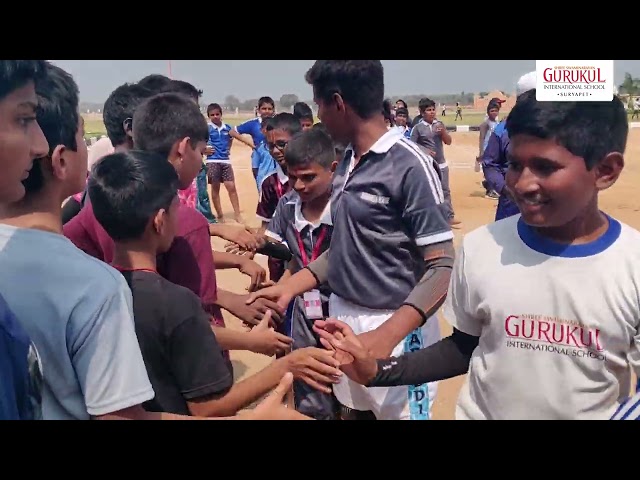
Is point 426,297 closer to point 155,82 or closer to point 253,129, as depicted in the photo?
point 155,82

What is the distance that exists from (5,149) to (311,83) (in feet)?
4.47

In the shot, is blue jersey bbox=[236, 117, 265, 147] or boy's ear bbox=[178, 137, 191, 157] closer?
boy's ear bbox=[178, 137, 191, 157]

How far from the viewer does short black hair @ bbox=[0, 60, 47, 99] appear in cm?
137

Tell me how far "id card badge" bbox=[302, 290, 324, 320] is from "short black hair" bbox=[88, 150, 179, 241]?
3.89ft

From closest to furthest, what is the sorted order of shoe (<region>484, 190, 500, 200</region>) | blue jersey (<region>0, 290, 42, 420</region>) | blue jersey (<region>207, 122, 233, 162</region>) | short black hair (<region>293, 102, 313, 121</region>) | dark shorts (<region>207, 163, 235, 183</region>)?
blue jersey (<region>0, 290, 42, 420</region>) → short black hair (<region>293, 102, 313, 121</region>) → blue jersey (<region>207, 122, 233, 162</region>) → dark shorts (<region>207, 163, 235, 183</region>) → shoe (<region>484, 190, 500, 200</region>)

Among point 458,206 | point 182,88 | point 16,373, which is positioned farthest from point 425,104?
point 16,373

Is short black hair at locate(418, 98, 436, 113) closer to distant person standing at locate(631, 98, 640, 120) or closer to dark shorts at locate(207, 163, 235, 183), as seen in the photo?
dark shorts at locate(207, 163, 235, 183)

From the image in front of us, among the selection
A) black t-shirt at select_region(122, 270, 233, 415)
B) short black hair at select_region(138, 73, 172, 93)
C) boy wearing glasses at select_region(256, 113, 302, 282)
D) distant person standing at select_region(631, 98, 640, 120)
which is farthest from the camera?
distant person standing at select_region(631, 98, 640, 120)

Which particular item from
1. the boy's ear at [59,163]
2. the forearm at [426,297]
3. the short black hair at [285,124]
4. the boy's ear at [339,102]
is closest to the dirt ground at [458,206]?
the forearm at [426,297]

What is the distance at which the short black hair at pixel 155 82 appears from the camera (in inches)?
134

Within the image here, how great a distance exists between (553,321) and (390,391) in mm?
1106

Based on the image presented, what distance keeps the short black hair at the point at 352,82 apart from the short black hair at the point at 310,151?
0.67 m

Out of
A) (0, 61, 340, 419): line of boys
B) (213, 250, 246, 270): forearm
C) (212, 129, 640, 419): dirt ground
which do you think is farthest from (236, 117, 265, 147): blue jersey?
(0, 61, 340, 419): line of boys
